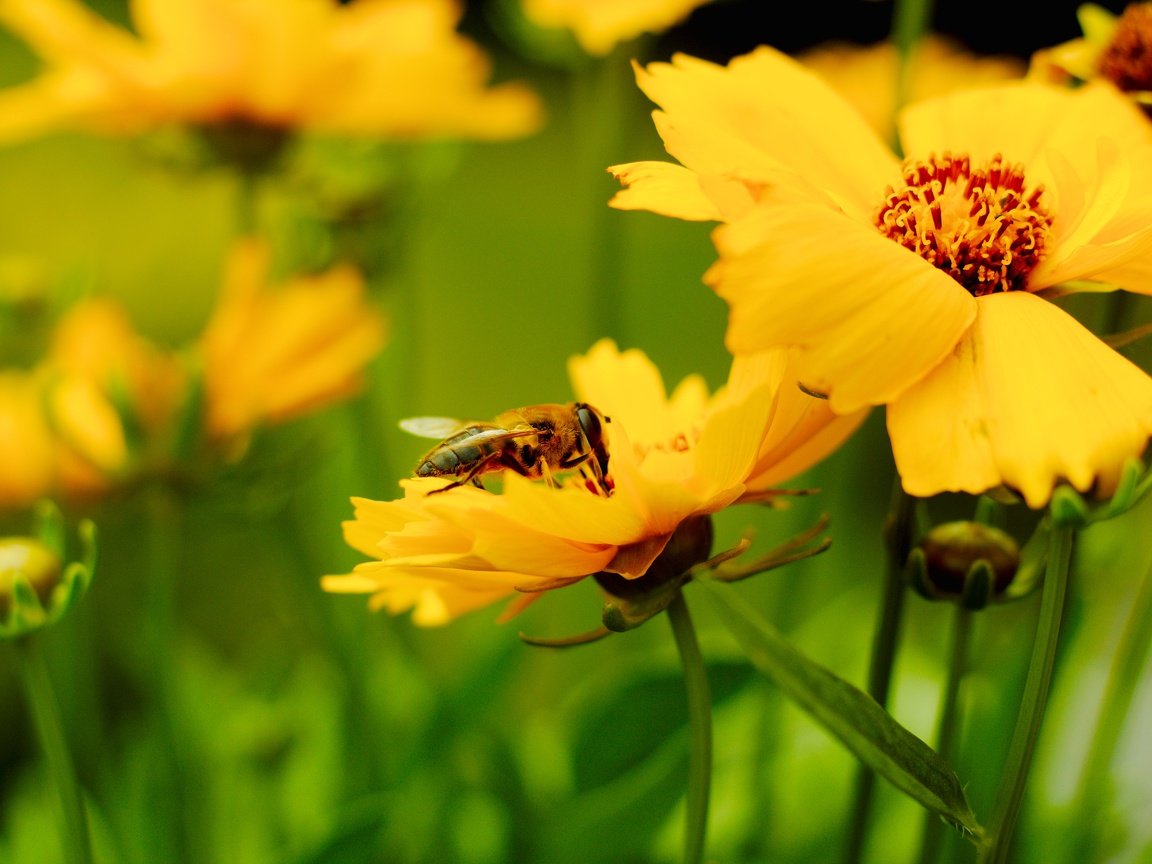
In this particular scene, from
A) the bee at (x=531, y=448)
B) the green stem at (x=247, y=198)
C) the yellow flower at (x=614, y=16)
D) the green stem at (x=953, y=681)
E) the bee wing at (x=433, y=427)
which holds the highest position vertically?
the yellow flower at (x=614, y=16)

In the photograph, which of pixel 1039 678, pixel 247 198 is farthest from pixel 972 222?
pixel 247 198

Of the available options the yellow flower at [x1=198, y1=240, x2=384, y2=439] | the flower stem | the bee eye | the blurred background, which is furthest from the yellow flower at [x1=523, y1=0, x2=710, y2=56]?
the flower stem

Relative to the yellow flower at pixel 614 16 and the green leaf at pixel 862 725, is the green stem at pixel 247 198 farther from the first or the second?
the green leaf at pixel 862 725

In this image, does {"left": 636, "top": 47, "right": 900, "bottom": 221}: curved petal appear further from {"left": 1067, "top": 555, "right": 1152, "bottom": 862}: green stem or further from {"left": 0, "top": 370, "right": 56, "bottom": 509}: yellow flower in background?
{"left": 0, "top": 370, "right": 56, "bottom": 509}: yellow flower in background

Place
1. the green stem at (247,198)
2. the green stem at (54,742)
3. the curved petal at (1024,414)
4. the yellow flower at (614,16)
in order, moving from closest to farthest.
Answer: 1. the curved petal at (1024,414)
2. the green stem at (54,742)
3. the yellow flower at (614,16)
4. the green stem at (247,198)

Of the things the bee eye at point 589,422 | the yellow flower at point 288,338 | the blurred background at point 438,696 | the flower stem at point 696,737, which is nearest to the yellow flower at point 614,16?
the blurred background at point 438,696

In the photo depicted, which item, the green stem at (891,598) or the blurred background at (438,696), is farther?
the blurred background at (438,696)

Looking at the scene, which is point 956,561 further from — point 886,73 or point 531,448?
point 886,73
